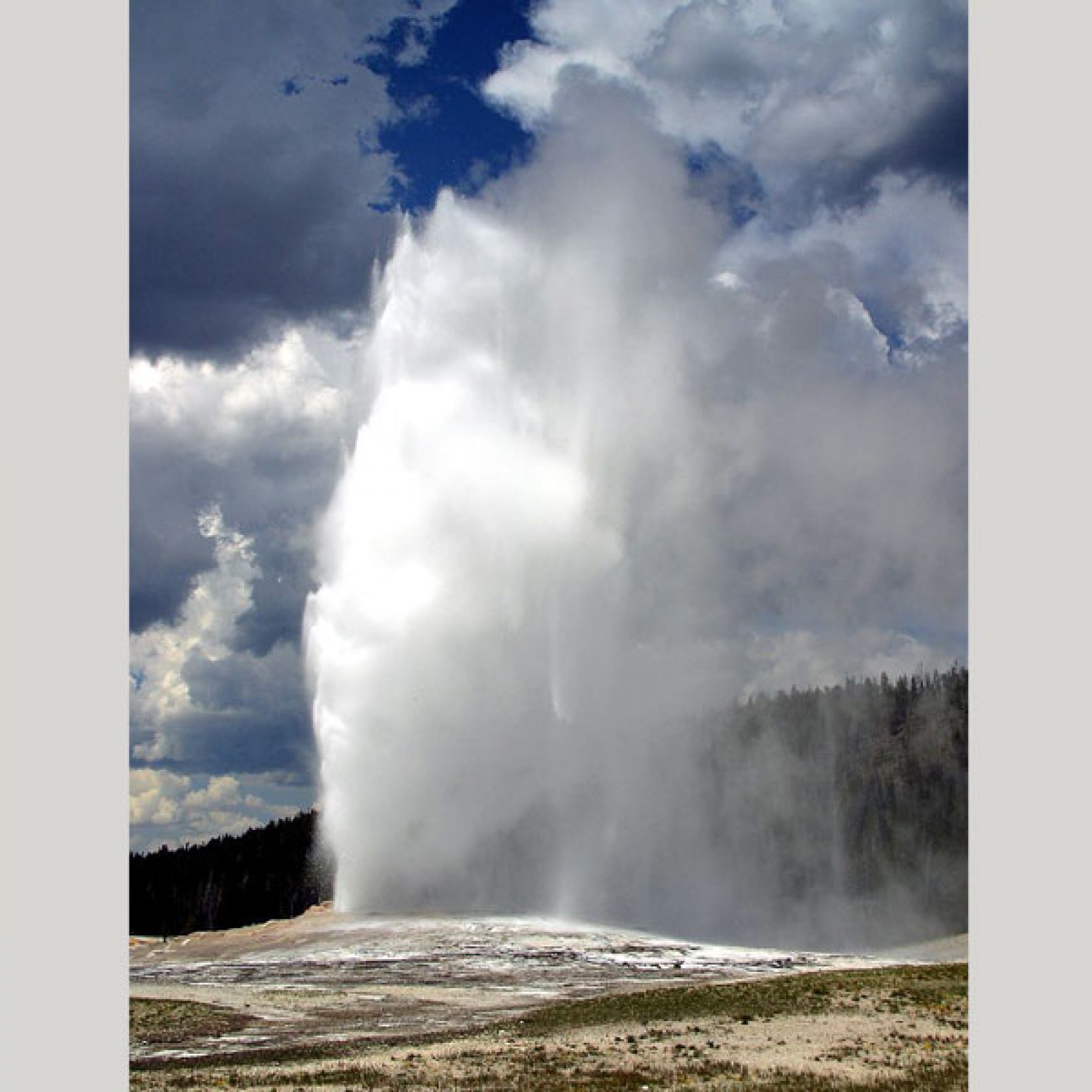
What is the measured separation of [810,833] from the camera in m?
102

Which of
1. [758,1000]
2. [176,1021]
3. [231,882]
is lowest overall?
[231,882]

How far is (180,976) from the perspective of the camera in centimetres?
4659

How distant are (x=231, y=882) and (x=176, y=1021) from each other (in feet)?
310

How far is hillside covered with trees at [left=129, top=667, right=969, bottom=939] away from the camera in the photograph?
9006 cm

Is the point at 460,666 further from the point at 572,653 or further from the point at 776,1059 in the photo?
the point at 776,1059

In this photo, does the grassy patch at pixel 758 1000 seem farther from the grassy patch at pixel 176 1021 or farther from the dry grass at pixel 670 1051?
the grassy patch at pixel 176 1021

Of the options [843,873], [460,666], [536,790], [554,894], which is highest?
[460,666]

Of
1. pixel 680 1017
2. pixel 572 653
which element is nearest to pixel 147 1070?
pixel 680 1017

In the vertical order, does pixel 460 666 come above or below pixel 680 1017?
above

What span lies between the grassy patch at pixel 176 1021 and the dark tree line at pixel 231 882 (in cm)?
7853

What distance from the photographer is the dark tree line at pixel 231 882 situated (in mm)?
118250

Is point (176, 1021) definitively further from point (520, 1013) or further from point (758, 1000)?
point (758, 1000)

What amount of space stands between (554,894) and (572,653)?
1717 centimetres

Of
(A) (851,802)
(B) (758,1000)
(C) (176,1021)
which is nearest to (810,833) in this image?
(A) (851,802)
